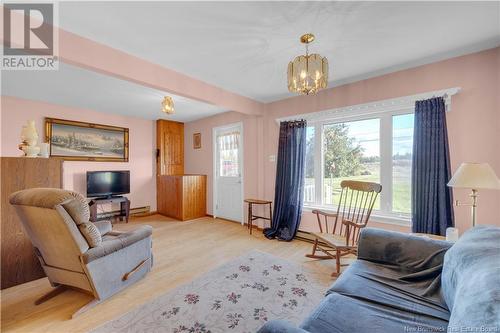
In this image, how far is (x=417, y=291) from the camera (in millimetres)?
1362

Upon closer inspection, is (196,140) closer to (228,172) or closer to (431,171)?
(228,172)

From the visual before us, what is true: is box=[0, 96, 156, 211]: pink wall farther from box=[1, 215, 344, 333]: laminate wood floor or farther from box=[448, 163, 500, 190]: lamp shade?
box=[448, 163, 500, 190]: lamp shade

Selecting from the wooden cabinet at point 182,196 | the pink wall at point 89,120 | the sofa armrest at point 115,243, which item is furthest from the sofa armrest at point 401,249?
the pink wall at point 89,120

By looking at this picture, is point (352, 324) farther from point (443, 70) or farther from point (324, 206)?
point (443, 70)

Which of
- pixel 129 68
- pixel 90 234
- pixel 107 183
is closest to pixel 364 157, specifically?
pixel 129 68

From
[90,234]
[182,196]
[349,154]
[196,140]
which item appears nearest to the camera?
[90,234]

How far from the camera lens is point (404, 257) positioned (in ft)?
5.36

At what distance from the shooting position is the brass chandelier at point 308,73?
184cm

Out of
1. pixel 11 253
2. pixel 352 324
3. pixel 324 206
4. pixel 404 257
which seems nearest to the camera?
pixel 352 324

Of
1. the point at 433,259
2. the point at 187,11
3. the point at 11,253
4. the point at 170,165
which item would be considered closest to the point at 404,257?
the point at 433,259

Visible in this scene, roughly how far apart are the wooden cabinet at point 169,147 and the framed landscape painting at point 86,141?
747 mm

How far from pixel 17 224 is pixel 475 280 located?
3608 millimetres

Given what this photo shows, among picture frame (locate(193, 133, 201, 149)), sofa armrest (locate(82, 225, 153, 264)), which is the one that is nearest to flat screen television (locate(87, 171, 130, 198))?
picture frame (locate(193, 133, 201, 149))

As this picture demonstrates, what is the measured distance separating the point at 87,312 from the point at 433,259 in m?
2.76
